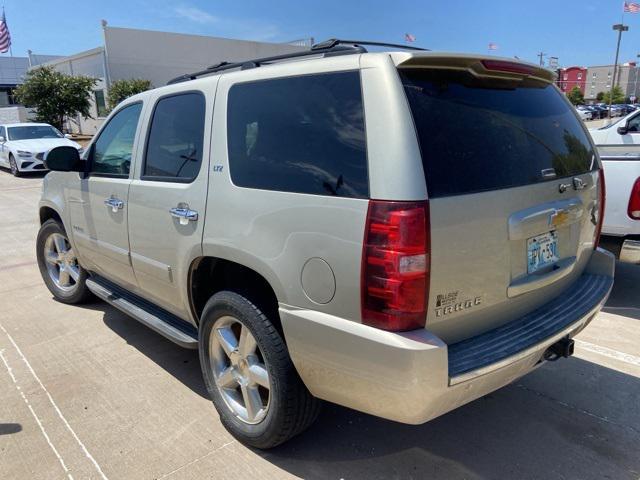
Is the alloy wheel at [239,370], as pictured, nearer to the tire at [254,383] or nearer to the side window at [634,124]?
the tire at [254,383]

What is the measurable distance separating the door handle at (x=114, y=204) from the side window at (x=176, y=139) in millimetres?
326

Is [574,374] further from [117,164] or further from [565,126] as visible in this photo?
[117,164]

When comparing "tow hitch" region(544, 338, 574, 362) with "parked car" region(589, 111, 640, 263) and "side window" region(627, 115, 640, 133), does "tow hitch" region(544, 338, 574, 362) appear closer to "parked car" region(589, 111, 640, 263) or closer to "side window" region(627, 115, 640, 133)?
"parked car" region(589, 111, 640, 263)

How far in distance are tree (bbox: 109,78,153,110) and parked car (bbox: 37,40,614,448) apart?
28.1m

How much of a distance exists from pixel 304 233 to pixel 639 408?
2.50 m

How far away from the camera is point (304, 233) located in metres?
2.19

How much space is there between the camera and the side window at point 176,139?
9.66ft

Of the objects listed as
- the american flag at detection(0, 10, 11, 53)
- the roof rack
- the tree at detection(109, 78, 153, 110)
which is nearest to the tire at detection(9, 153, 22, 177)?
the tree at detection(109, 78, 153, 110)

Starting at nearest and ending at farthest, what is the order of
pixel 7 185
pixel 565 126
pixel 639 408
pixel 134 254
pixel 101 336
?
pixel 565 126 < pixel 639 408 < pixel 134 254 < pixel 101 336 < pixel 7 185

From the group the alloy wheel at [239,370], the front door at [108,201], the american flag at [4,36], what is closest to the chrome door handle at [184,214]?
the alloy wheel at [239,370]

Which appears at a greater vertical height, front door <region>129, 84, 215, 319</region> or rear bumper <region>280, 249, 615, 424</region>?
front door <region>129, 84, 215, 319</region>

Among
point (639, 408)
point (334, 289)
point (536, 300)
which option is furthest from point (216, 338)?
point (639, 408)

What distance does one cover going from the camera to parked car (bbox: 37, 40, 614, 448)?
2.01 metres

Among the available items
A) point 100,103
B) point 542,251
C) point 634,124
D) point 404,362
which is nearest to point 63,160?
point 404,362
